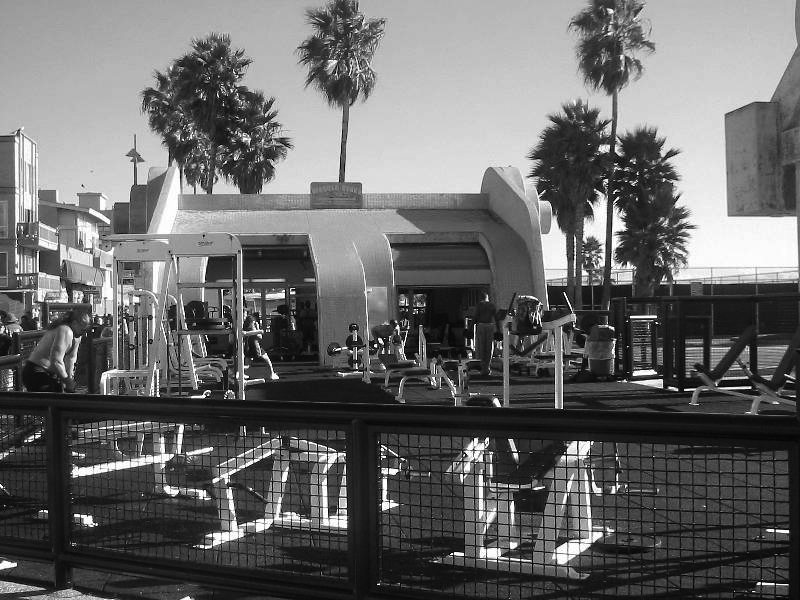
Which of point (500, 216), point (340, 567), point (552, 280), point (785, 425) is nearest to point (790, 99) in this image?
point (785, 425)

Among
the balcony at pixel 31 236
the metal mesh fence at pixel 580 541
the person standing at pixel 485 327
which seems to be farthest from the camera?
the balcony at pixel 31 236

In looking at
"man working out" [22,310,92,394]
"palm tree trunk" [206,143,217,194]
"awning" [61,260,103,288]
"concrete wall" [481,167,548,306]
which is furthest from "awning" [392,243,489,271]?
"man working out" [22,310,92,394]

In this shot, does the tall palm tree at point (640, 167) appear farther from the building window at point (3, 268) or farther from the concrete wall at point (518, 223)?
the building window at point (3, 268)

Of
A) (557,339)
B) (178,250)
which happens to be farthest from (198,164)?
(557,339)

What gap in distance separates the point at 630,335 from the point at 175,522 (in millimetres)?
13117

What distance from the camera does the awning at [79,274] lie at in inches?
685

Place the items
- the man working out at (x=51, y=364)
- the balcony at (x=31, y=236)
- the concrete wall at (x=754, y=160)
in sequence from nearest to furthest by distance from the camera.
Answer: the concrete wall at (x=754, y=160), the man working out at (x=51, y=364), the balcony at (x=31, y=236)

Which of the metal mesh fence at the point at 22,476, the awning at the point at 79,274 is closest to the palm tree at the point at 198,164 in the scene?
the awning at the point at 79,274

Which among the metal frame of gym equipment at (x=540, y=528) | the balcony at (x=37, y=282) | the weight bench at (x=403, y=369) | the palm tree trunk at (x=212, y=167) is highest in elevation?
the palm tree trunk at (x=212, y=167)

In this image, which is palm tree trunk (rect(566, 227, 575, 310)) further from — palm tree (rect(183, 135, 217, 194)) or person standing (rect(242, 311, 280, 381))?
palm tree (rect(183, 135, 217, 194))

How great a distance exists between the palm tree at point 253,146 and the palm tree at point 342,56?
2.68m

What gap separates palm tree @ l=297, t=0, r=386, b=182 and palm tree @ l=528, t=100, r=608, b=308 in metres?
7.61

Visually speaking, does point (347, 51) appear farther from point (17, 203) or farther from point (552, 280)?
point (17, 203)

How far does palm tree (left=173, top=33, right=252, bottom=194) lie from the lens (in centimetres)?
3544
